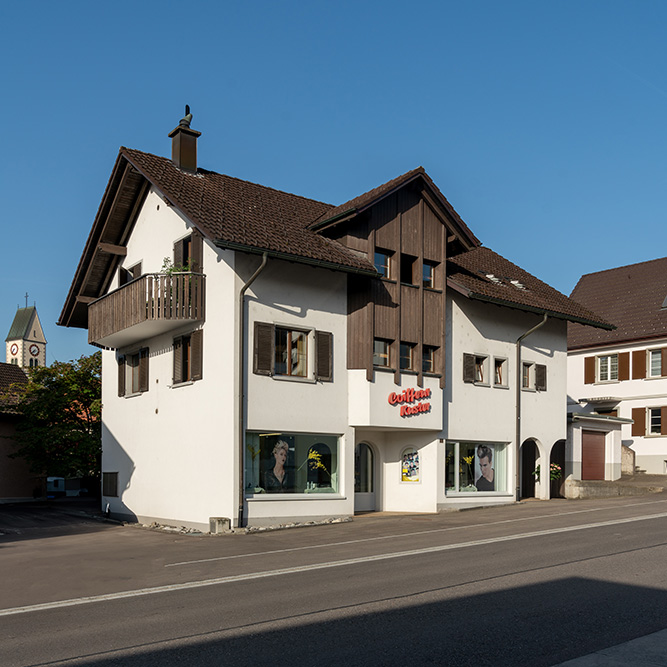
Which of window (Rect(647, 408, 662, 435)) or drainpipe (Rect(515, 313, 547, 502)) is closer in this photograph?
drainpipe (Rect(515, 313, 547, 502))

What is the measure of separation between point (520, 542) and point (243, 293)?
9.17m

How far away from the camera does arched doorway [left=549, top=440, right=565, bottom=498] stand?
100.0 ft

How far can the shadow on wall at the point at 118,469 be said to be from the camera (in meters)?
26.2

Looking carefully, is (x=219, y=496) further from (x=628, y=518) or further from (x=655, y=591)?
(x=655, y=591)

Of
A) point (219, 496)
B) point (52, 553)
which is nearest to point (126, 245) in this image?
point (219, 496)

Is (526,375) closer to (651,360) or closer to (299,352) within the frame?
(299,352)

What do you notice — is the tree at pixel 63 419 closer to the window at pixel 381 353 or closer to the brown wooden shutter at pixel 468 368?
the window at pixel 381 353

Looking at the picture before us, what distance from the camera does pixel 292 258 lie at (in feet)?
69.0

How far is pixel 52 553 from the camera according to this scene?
16953mm

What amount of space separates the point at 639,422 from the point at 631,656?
3811cm

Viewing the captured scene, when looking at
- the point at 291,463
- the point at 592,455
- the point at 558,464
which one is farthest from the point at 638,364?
the point at 291,463

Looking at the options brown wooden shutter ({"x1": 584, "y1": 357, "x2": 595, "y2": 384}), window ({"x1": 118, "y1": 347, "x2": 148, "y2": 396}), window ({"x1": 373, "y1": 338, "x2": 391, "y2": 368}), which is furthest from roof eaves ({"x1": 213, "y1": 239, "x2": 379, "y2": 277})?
brown wooden shutter ({"x1": 584, "y1": 357, "x2": 595, "y2": 384})

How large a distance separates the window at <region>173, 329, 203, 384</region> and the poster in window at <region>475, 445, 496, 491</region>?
9.76 metres

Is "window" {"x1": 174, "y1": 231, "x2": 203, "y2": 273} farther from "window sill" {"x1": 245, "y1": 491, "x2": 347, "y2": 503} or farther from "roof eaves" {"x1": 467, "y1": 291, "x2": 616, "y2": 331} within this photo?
"roof eaves" {"x1": 467, "y1": 291, "x2": 616, "y2": 331}
